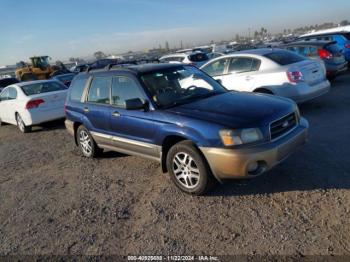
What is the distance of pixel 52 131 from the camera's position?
394 inches

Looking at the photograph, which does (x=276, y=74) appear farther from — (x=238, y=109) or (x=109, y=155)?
(x=109, y=155)

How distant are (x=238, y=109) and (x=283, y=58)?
4.27m

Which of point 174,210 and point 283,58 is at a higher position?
point 283,58

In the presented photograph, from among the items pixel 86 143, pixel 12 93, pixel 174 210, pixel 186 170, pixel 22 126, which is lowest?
pixel 22 126

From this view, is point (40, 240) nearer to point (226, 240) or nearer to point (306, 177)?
point (226, 240)

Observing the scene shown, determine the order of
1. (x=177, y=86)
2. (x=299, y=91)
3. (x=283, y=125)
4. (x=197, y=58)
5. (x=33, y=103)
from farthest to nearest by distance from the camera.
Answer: (x=197, y=58) < (x=33, y=103) < (x=299, y=91) < (x=177, y=86) < (x=283, y=125)

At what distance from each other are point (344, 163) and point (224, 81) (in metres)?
4.34

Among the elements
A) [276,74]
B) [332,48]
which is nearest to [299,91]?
[276,74]

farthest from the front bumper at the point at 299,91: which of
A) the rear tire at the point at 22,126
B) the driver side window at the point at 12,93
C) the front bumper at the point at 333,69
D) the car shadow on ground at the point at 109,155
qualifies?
the driver side window at the point at 12,93

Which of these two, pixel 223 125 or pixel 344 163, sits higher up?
pixel 223 125

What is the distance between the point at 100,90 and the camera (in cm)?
577

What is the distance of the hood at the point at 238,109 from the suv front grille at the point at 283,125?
6 cm

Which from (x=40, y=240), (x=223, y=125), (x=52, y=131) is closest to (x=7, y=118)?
(x=52, y=131)

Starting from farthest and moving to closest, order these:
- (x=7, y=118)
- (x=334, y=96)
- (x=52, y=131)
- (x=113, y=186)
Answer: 1. (x=7, y=118)
2. (x=52, y=131)
3. (x=334, y=96)
4. (x=113, y=186)
